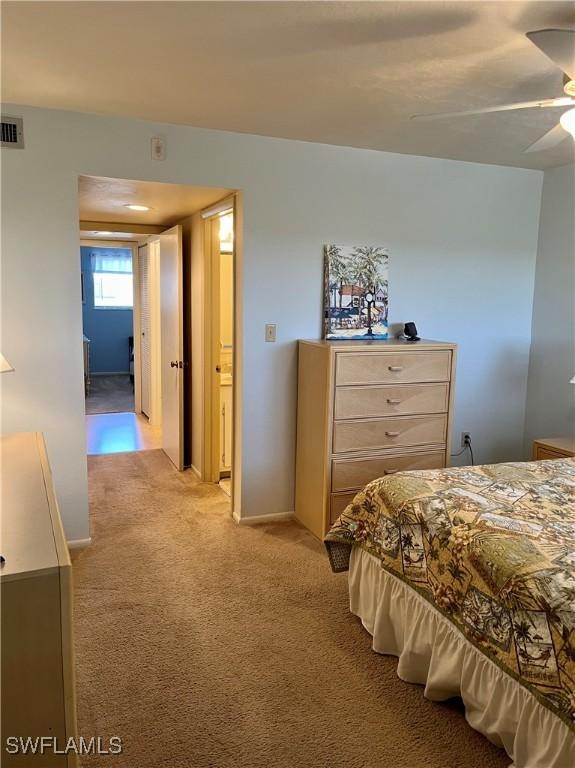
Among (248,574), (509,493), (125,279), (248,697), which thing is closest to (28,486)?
(248,697)

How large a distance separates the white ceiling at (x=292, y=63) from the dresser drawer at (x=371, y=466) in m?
1.83

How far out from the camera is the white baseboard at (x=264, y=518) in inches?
147

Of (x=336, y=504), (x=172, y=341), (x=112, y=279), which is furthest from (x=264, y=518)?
(x=112, y=279)

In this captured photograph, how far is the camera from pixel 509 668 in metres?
1.75

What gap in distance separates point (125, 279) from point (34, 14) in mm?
8079

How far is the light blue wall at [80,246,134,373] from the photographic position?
9.51 meters

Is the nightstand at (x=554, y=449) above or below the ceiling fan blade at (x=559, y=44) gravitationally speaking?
below

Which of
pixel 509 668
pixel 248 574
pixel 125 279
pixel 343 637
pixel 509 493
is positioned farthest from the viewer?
pixel 125 279

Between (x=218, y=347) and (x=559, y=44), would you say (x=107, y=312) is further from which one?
(x=559, y=44)

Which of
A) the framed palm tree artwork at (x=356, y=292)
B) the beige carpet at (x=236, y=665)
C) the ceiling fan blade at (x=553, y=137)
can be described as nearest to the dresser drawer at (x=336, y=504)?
the beige carpet at (x=236, y=665)

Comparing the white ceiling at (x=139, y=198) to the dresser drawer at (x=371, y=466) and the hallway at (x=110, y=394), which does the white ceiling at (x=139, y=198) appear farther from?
the hallway at (x=110, y=394)

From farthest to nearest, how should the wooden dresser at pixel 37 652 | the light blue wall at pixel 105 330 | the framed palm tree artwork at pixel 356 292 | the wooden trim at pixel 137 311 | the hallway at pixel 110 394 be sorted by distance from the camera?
the light blue wall at pixel 105 330 < the hallway at pixel 110 394 < the wooden trim at pixel 137 311 < the framed palm tree artwork at pixel 356 292 < the wooden dresser at pixel 37 652

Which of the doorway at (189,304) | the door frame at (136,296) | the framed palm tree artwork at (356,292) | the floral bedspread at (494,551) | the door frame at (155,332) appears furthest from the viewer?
the door frame at (136,296)

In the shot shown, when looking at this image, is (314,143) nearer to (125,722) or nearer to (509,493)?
(509,493)
